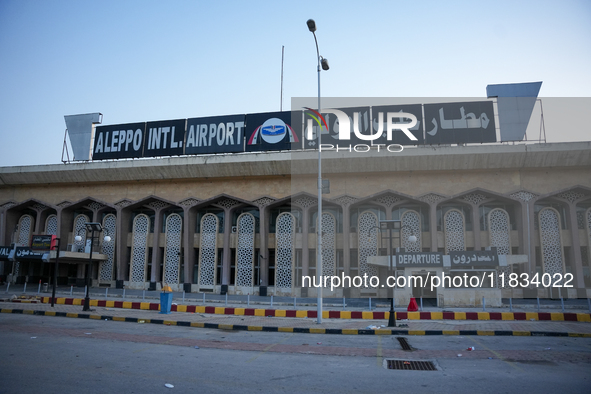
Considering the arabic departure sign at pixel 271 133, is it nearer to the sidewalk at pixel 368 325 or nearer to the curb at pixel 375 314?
the curb at pixel 375 314

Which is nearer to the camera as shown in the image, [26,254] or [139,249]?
[26,254]

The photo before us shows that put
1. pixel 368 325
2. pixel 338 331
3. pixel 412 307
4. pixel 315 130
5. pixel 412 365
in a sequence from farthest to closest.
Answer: pixel 315 130
pixel 412 307
pixel 368 325
pixel 338 331
pixel 412 365

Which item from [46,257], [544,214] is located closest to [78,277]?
[46,257]

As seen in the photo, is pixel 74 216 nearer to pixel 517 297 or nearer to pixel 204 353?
pixel 204 353

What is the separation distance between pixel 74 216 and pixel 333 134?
85.8ft

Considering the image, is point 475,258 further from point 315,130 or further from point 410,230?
point 315,130

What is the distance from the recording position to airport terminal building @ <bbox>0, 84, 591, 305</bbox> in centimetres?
2891

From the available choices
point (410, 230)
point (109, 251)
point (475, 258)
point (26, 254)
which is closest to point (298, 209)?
point (410, 230)

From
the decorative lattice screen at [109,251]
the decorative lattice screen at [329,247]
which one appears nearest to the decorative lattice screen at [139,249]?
the decorative lattice screen at [109,251]

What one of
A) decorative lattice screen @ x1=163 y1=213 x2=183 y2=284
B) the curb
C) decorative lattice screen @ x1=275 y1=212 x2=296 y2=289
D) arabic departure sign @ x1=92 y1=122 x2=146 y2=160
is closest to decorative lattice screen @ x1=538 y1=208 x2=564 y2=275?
the curb

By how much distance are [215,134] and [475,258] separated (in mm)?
22450

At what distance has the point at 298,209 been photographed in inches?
1272

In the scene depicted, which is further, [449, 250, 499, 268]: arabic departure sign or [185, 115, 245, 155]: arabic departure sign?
[185, 115, 245, 155]: arabic departure sign

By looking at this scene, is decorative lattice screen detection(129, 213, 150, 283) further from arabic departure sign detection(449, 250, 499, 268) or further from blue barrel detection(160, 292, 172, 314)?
arabic departure sign detection(449, 250, 499, 268)
